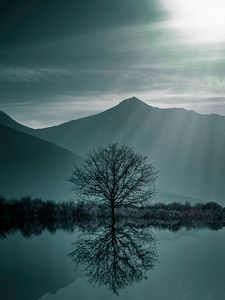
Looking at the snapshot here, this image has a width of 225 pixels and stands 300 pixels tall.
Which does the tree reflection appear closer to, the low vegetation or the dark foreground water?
the dark foreground water

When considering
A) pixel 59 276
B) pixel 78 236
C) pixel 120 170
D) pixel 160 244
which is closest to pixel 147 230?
pixel 78 236

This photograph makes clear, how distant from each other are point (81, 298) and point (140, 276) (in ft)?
9.17

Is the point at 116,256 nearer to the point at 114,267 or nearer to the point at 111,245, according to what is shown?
the point at 114,267

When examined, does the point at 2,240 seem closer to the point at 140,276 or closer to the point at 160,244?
the point at 160,244

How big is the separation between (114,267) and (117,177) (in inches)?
786

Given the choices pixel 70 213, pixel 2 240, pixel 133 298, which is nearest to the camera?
pixel 133 298

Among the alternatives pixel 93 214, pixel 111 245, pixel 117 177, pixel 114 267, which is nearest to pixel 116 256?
pixel 114 267

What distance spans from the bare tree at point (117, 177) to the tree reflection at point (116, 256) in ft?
30.6

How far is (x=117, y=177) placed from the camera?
35.3 metres

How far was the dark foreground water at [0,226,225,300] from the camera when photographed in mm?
12383

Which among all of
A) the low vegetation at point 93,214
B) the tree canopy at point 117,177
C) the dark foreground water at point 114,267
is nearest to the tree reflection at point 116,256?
the dark foreground water at point 114,267

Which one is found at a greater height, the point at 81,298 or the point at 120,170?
the point at 120,170

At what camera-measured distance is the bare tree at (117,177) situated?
1394 inches

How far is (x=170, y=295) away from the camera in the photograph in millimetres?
11820
